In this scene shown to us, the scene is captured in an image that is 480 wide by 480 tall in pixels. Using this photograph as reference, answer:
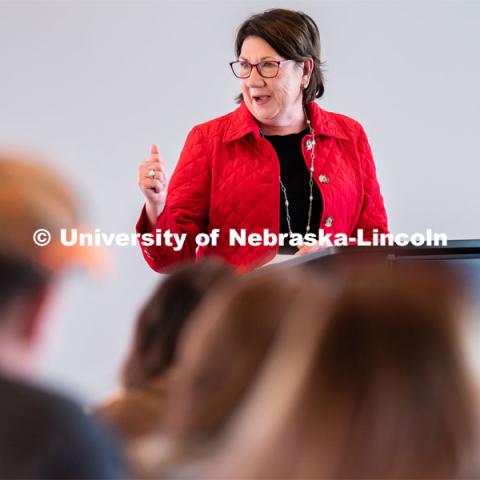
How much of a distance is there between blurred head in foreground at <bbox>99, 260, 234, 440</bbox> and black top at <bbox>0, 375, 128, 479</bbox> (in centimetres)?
13

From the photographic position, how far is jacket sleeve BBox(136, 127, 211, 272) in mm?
2893

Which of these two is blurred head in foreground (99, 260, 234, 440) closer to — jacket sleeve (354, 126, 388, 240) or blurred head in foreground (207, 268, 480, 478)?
blurred head in foreground (207, 268, 480, 478)

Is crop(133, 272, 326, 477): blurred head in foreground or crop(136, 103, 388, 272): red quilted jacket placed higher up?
crop(136, 103, 388, 272): red quilted jacket

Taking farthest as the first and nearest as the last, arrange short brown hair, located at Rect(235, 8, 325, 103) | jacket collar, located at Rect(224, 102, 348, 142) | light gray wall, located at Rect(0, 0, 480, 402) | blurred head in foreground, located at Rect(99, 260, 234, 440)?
light gray wall, located at Rect(0, 0, 480, 402) → jacket collar, located at Rect(224, 102, 348, 142) → short brown hair, located at Rect(235, 8, 325, 103) → blurred head in foreground, located at Rect(99, 260, 234, 440)

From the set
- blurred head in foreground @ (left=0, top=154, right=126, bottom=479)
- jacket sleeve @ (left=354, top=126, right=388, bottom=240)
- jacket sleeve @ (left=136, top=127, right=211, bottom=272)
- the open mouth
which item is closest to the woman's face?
the open mouth

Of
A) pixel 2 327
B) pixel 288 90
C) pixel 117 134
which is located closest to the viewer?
pixel 2 327

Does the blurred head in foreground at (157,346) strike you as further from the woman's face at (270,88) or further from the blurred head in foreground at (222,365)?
the woman's face at (270,88)

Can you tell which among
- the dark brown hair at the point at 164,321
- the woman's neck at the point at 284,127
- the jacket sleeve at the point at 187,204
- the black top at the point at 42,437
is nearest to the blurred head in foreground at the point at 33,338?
the black top at the point at 42,437

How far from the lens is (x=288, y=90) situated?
3.19m

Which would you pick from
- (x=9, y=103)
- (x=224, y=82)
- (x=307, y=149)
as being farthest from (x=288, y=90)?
(x=9, y=103)

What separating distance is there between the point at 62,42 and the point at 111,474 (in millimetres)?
4182

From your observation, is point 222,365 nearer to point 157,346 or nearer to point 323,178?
point 157,346

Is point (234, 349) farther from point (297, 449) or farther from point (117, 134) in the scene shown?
point (117, 134)

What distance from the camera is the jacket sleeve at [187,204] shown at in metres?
2.89
